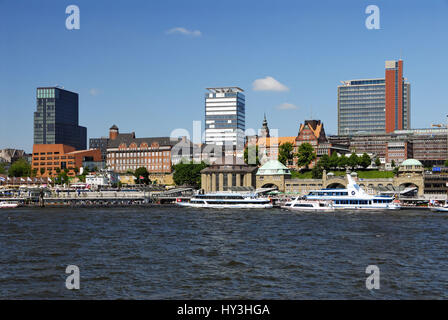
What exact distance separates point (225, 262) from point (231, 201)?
77.1 metres

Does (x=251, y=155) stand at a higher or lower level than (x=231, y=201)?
higher

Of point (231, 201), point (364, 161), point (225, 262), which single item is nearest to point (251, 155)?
point (364, 161)

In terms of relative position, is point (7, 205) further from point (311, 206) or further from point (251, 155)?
point (251, 155)

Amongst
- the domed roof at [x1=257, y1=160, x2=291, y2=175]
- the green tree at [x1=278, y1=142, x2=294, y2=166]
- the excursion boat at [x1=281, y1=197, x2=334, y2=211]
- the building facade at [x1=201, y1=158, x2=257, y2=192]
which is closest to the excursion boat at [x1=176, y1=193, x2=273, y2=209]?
the excursion boat at [x1=281, y1=197, x2=334, y2=211]

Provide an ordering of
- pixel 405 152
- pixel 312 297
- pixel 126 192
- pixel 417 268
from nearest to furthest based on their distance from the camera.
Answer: pixel 312 297, pixel 417 268, pixel 126 192, pixel 405 152

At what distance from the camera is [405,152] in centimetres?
19412

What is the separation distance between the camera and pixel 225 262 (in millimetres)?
41312

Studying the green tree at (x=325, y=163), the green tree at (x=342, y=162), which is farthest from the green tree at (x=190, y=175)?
the green tree at (x=342, y=162)

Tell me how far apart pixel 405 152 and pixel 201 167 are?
75.8 metres

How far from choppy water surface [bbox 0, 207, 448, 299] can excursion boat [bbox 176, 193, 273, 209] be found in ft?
160

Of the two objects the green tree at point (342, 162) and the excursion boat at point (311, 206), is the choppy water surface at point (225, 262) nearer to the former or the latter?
the excursion boat at point (311, 206)
